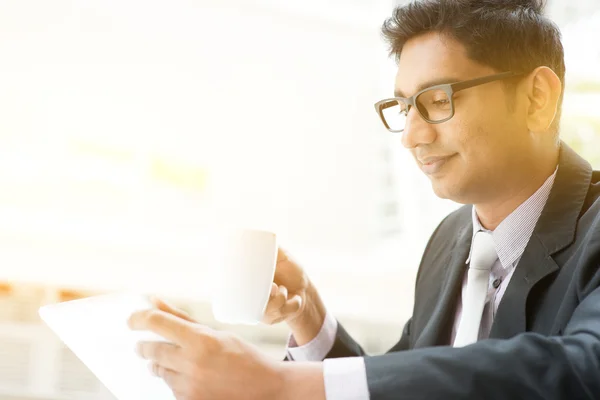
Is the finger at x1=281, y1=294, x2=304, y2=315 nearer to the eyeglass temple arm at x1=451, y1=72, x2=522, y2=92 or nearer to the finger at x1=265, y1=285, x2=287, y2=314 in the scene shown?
the finger at x1=265, y1=285, x2=287, y2=314

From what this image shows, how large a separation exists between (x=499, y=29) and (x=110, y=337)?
929mm

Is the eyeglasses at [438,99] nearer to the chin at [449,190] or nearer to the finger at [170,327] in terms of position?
the chin at [449,190]

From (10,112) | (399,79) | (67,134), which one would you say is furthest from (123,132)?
(399,79)

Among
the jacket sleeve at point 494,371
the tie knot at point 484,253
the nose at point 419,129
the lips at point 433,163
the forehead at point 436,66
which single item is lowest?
the jacket sleeve at point 494,371

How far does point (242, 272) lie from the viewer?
38.5 inches

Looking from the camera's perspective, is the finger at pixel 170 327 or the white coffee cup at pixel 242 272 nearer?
→ the finger at pixel 170 327

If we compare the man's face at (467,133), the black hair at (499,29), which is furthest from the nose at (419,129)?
the black hair at (499,29)

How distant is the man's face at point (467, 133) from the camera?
1266 mm

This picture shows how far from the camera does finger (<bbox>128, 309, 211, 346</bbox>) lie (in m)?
0.75

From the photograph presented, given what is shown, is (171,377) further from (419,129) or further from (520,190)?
(520,190)

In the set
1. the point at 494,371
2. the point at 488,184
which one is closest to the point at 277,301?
the point at 488,184

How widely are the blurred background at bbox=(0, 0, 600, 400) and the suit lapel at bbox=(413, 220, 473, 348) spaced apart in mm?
900

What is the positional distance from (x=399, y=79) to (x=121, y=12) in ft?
4.43

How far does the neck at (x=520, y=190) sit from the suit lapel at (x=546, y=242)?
34mm
